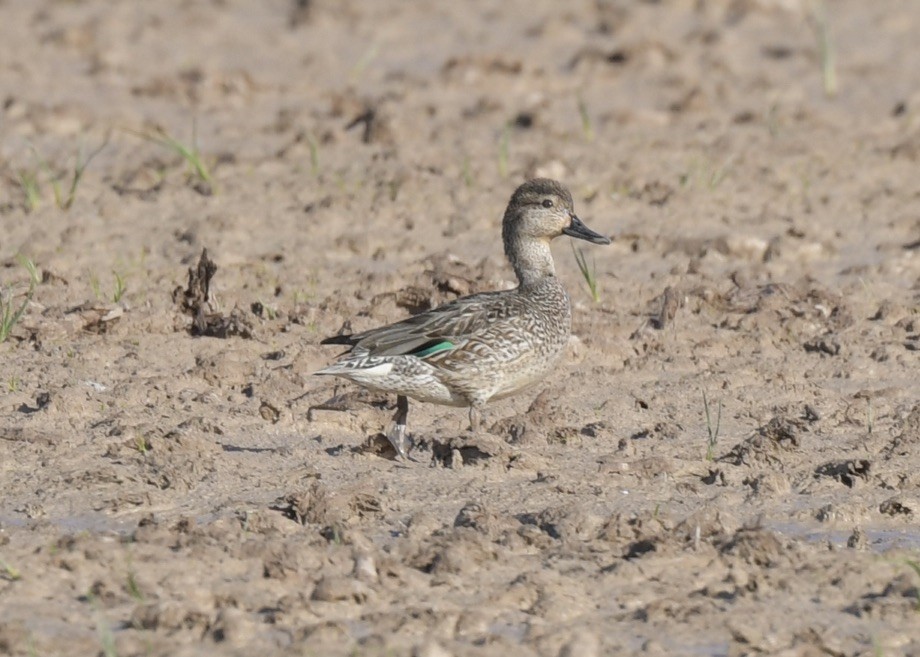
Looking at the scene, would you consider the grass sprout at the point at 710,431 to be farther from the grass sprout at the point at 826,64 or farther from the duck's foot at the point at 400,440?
the grass sprout at the point at 826,64

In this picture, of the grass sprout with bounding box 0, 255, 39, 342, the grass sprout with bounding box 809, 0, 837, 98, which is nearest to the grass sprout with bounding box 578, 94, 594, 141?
the grass sprout with bounding box 809, 0, 837, 98

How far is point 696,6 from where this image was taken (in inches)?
651

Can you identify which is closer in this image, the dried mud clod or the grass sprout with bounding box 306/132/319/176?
the dried mud clod

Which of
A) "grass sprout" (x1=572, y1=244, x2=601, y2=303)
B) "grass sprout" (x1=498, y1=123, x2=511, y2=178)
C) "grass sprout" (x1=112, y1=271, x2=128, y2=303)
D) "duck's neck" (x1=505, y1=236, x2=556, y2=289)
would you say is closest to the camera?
"duck's neck" (x1=505, y1=236, x2=556, y2=289)

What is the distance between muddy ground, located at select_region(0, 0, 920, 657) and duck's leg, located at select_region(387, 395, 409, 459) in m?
0.08

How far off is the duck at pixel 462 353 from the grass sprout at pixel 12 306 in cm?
180

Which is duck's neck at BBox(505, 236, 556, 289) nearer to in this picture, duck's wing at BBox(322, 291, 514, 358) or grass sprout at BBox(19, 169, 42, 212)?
duck's wing at BBox(322, 291, 514, 358)

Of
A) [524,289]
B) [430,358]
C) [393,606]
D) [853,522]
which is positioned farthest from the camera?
[524,289]

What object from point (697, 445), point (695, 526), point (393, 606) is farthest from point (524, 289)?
point (393, 606)

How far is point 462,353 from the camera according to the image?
759 cm

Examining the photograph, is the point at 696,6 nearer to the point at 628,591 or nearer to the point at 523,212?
the point at 523,212

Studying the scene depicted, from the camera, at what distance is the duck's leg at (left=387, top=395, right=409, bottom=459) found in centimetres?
744

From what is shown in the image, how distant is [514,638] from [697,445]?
89.8 inches

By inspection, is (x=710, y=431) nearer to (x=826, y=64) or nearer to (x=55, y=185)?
(x=55, y=185)
